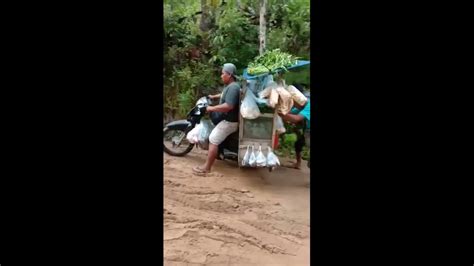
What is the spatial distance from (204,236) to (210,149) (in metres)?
0.47

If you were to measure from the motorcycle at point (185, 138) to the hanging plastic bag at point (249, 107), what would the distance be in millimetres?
114

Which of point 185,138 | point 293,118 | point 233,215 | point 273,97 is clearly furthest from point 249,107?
point 233,215

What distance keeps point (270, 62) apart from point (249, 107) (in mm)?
269

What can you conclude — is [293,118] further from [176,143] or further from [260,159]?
[176,143]

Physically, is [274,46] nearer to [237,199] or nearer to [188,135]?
[188,135]

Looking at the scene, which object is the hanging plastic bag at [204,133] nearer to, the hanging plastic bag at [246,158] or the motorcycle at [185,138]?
the motorcycle at [185,138]

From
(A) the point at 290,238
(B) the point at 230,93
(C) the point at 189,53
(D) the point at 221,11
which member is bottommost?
(A) the point at 290,238

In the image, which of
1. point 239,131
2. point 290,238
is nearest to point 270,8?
point 239,131

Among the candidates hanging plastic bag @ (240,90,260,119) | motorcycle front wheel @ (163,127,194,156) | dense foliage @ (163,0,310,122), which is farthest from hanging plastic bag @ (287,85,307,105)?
motorcycle front wheel @ (163,127,194,156)

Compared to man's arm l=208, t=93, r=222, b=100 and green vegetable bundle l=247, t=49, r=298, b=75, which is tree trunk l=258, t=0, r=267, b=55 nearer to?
green vegetable bundle l=247, t=49, r=298, b=75

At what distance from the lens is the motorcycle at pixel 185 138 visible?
2721 millimetres

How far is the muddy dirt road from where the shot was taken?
267 cm

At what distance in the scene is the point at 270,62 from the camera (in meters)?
2.72

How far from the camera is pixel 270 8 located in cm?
276
